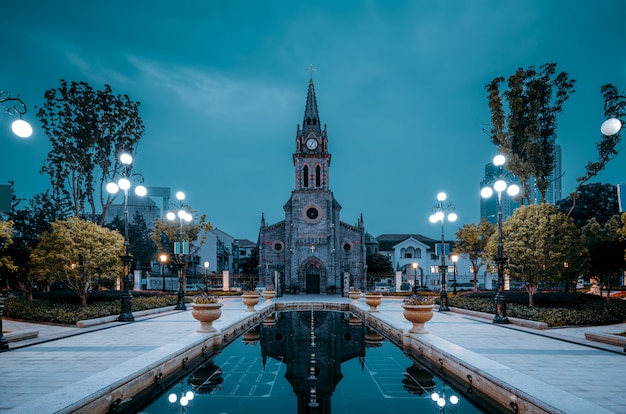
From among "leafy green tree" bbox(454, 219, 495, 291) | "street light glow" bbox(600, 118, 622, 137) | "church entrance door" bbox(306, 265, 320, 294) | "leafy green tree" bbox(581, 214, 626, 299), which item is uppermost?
"street light glow" bbox(600, 118, 622, 137)

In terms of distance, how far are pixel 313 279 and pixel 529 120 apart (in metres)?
27.0

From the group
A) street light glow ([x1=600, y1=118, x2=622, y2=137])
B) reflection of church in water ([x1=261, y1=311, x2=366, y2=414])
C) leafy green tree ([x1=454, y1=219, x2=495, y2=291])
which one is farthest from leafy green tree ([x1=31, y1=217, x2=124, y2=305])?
leafy green tree ([x1=454, y1=219, x2=495, y2=291])

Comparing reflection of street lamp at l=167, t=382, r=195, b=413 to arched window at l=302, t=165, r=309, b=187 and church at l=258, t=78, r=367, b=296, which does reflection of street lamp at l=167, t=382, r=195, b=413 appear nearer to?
church at l=258, t=78, r=367, b=296

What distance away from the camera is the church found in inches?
1756

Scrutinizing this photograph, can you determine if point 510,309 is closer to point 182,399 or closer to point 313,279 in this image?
point 182,399

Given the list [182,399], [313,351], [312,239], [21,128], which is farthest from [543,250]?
[312,239]

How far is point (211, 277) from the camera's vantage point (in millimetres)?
49500

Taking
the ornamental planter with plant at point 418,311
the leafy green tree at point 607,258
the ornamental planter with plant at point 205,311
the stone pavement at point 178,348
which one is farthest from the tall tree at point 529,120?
the ornamental planter with plant at point 205,311

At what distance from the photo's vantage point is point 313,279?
148ft

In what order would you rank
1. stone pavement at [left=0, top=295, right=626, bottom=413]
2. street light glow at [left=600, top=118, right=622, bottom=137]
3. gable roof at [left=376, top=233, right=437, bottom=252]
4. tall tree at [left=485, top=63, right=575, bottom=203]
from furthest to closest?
gable roof at [left=376, top=233, right=437, bottom=252] → tall tree at [left=485, top=63, right=575, bottom=203] → street light glow at [left=600, top=118, right=622, bottom=137] → stone pavement at [left=0, top=295, right=626, bottom=413]

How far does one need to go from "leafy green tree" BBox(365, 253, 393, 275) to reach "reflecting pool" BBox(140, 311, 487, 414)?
164 feet

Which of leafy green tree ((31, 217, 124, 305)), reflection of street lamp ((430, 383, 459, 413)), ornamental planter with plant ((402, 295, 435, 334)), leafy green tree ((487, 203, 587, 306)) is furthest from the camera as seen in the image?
leafy green tree ((487, 203, 587, 306))

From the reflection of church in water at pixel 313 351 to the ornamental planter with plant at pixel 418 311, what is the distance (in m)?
1.81

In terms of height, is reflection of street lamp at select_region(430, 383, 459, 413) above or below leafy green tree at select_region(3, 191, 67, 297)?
below
